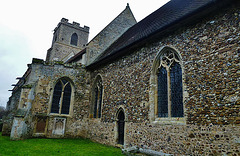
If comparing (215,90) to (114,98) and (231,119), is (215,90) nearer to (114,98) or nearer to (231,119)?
(231,119)

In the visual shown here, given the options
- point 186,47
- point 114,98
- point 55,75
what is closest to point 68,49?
point 55,75

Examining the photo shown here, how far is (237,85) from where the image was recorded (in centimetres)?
539

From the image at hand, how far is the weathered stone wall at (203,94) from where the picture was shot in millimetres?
5487

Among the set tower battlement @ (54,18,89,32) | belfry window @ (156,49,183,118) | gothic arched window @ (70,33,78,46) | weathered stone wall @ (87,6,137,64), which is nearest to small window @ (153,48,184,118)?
belfry window @ (156,49,183,118)

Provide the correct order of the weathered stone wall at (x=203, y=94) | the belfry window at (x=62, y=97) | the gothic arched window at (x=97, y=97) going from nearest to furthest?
1. the weathered stone wall at (x=203, y=94)
2. the gothic arched window at (x=97, y=97)
3. the belfry window at (x=62, y=97)

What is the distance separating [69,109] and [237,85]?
443 inches

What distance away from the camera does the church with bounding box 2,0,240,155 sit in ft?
19.0

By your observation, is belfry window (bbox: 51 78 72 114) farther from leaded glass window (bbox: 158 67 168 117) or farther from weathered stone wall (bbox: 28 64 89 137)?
leaded glass window (bbox: 158 67 168 117)

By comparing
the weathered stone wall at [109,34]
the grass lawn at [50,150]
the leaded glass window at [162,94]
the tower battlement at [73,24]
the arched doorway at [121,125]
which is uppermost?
the tower battlement at [73,24]

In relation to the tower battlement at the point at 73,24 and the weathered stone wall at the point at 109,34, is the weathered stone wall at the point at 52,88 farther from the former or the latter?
the tower battlement at the point at 73,24

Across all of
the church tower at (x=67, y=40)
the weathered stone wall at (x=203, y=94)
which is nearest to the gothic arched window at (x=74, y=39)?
the church tower at (x=67, y=40)

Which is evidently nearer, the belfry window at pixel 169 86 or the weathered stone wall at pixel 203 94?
the weathered stone wall at pixel 203 94

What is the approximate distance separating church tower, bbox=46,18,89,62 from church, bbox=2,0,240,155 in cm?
1446

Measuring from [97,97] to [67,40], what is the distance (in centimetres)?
1888
